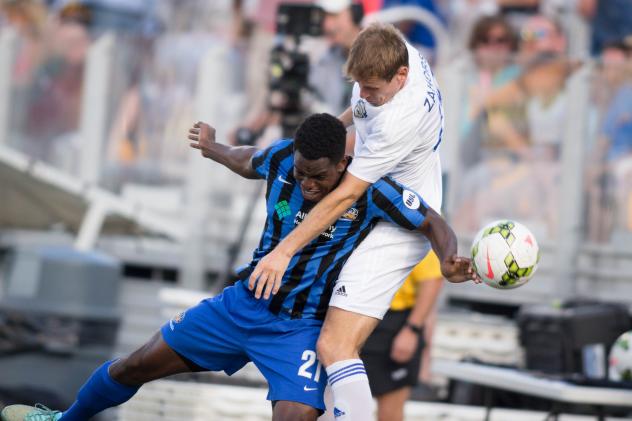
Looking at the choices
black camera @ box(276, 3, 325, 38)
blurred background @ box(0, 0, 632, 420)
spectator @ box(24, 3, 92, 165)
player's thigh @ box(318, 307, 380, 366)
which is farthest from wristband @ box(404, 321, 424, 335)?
spectator @ box(24, 3, 92, 165)

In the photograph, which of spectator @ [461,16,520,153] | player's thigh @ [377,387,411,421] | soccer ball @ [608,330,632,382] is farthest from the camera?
spectator @ [461,16,520,153]

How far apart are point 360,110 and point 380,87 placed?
11.5 inches

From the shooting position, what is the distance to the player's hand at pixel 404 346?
27.5ft

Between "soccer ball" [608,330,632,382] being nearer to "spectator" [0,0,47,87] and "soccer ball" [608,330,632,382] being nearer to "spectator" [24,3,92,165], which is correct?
"spectator" [24,3,92,165]

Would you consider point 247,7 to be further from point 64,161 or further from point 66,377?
point 66,377

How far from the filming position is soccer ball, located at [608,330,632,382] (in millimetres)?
9104

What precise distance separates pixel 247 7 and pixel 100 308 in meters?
4.56

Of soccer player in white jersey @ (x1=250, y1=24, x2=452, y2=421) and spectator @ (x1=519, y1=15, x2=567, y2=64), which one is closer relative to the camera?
soccer player in white jersey @ (x1=250, y1=24, x2=452, y2=421)

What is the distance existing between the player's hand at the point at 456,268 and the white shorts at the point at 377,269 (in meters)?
0.50

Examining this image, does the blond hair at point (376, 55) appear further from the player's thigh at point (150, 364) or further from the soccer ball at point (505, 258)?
the player's thigh at point (150, 364)

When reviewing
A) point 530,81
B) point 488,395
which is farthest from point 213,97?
point 488,395

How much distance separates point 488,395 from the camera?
29.8ft

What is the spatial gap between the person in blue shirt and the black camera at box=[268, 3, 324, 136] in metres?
4.59

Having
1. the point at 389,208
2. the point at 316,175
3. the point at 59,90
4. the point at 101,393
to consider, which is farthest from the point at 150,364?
the point at 59,90
